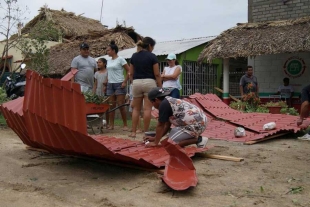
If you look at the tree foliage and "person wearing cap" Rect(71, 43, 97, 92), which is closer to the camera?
"person wearing cap" Rect(71, 43, 97, 92)

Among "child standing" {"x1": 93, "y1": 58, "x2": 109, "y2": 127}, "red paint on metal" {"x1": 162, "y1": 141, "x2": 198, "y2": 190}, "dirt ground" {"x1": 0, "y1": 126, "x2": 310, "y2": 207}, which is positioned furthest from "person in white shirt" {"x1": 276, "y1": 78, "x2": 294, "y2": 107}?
"red paint on metal" {"x1": 162, "y1": 141, "x2": 198, "y2": 190}

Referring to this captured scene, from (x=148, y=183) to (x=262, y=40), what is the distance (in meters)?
8.77

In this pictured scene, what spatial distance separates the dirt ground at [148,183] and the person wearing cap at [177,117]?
34cm

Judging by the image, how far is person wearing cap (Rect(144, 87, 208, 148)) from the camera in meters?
4.59

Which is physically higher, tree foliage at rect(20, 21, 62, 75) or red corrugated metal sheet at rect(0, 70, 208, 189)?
tree foliage at rect(20, 21, 62, 75)

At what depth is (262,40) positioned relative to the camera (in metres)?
11.4

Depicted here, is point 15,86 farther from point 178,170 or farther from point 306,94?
point 178,170

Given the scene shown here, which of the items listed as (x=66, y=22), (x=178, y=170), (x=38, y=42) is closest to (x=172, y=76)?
(x=178, y=170)

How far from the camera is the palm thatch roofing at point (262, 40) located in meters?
10.9

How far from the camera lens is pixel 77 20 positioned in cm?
2305

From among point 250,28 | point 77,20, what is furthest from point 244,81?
point 77,20

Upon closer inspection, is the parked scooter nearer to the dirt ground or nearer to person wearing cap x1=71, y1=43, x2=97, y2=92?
person wearing cap x1=71, y1=43, x2=97, y2=92

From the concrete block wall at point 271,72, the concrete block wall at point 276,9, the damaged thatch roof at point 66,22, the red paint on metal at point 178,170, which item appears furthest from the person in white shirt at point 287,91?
the damaged thatch roof at point 66,22

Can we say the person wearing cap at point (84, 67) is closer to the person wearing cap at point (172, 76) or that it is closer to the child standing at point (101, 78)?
the child standing at point (101, 78)
